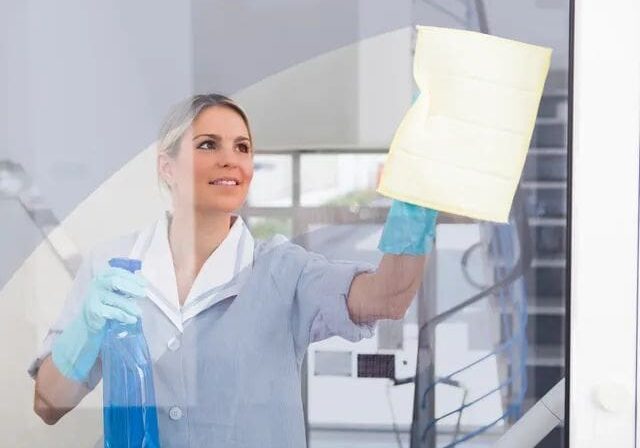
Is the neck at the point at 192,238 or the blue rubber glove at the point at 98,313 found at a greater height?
the neck at the point at 192,238

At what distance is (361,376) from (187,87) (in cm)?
66

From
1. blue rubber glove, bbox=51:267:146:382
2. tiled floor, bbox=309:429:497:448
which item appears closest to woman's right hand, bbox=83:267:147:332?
blue rubber glove, bbox=51:267:146:382

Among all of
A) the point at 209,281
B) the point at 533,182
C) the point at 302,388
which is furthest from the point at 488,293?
the point at 209,281

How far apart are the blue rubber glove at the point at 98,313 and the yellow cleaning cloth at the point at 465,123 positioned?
54 centimetres

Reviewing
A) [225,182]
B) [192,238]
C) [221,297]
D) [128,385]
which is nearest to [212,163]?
[225,182]

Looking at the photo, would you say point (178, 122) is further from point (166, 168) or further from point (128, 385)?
point (128, 385)

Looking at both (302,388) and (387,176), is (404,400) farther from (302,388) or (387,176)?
(387,176)

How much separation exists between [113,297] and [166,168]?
278 mm

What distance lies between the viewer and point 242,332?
2.16 m

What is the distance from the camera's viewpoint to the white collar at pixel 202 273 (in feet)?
7.09

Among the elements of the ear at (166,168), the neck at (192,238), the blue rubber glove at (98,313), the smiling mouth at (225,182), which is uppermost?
the ear at (166,168)

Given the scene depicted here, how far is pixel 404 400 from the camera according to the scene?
2160 millimetres

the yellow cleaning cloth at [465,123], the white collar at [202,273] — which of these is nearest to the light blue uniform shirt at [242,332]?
the white collar at [202,273]

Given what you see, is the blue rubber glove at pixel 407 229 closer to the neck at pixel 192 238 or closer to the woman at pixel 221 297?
the woman at pixel 221 297
